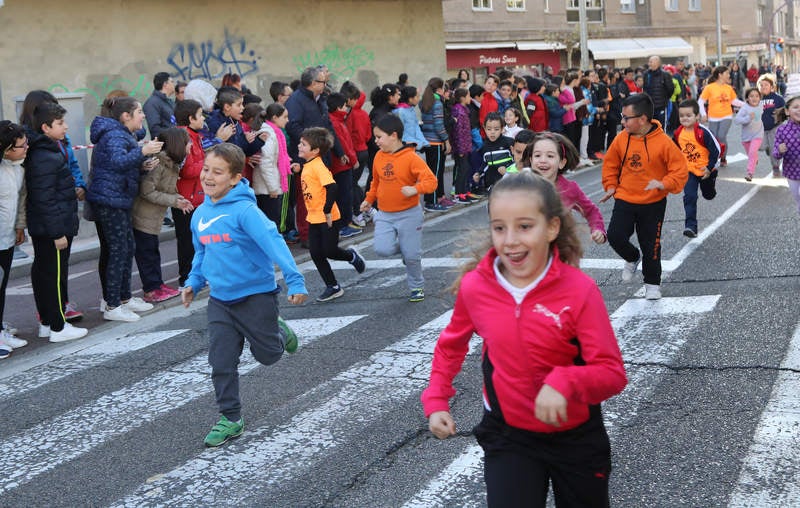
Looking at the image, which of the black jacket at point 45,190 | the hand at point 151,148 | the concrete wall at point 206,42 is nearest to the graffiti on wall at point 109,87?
the concrete wall at point 206,42

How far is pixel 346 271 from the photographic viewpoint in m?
10.6

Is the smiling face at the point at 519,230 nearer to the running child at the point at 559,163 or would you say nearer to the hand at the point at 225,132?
the running child at the point at 559,163

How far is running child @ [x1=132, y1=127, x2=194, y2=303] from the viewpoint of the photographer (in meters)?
9.30

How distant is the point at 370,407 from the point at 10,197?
3859mm

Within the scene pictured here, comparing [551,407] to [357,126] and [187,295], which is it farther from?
[357,126]

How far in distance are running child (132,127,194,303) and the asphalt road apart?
1.24ft

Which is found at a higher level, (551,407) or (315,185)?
(315,185)

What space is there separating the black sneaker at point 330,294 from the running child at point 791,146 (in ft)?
14.5

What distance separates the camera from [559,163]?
648 cm

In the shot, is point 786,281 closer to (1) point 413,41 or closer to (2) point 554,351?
(2) point 554,351

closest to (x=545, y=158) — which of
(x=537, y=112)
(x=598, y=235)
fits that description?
(x=598, y=235)

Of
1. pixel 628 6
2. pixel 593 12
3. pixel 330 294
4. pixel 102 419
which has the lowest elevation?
pixel 102 419

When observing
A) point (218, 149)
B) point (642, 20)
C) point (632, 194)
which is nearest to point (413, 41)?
point (632, 194)

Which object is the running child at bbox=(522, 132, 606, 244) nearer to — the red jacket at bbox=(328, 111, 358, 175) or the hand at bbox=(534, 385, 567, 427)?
the hand at bbox=(534, 385, 567, 427)
